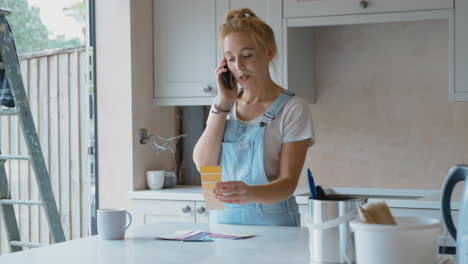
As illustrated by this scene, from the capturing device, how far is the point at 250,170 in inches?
91.7

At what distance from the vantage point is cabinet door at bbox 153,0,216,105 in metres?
3.77

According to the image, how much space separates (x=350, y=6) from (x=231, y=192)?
1.75 m

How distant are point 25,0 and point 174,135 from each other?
1.17 meters

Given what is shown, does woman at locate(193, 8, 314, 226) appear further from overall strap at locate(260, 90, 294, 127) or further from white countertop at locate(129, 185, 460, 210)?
white countertop at locate(129, 185, 460, 210)

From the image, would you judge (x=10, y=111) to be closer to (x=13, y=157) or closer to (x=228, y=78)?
(x=13, y=157)

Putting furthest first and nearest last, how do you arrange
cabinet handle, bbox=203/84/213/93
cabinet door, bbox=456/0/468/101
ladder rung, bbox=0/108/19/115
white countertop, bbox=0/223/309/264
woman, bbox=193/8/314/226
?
cabinet handle, bbox=203/84/213/93
cabinet door, bbox=456/0/468/101
ladder rung, bbox=0/108/19/115
woman, bbox=193/8/314/226
white countertop, bbox=0/223/309/264

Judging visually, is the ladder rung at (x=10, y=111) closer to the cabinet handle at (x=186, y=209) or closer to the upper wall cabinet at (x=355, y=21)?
the cabinet handle at (x=186, y=209)

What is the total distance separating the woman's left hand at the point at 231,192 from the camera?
1961 millimetres

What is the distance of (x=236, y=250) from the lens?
1.80m

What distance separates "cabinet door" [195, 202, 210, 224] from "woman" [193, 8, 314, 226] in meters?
1.16

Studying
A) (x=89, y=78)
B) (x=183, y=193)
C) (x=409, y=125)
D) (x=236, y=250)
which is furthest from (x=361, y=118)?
(x=236, y=250)

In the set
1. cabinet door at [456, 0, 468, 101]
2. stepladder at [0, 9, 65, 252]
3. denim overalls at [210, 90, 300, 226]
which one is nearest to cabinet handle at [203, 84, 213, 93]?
stepladder at [0, 9, 65, 252]

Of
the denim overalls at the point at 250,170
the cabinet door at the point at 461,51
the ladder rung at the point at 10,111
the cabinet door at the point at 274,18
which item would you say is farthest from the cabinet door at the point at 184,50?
the denim overalls at the point at 250,170

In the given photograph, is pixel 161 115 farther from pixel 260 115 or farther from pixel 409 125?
pixel 260 115
